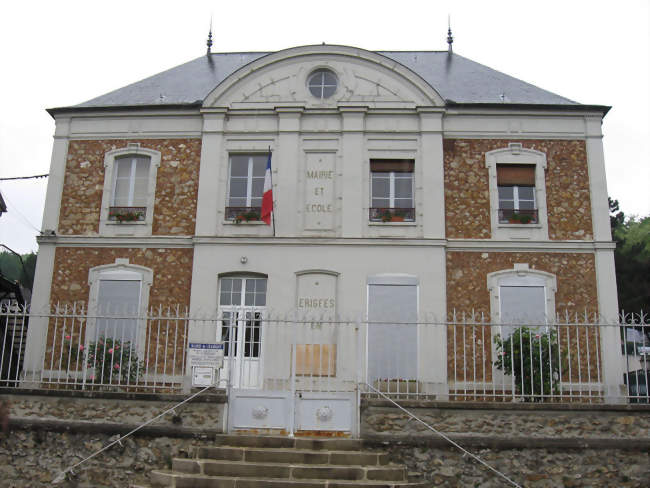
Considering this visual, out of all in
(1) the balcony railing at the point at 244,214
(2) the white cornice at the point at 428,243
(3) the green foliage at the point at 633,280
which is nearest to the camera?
(2) the white cornice at the point at 428,243

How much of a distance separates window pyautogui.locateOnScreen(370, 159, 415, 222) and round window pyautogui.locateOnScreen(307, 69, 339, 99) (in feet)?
5.63

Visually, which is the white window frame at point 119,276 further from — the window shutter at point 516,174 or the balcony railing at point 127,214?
the window shutter at point 516,174

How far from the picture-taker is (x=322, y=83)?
1359cm

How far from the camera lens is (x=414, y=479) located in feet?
25.1

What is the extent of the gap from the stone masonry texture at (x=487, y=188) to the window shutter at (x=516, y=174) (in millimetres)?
299

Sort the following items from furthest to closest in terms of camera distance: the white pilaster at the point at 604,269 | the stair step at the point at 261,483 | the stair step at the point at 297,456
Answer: the white pilaster at the point at 604,269
the stair step at the point at 297,456
the stair step at the point at 261,483

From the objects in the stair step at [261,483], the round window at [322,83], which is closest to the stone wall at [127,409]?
the stair step at [261,483]

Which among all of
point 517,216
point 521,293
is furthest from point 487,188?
point 521,293

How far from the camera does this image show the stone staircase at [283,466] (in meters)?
7.13

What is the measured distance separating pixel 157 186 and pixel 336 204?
3.61 m

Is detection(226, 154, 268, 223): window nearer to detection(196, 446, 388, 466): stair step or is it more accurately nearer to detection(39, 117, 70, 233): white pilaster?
detection(39, 117, 70, 233): white pilaster

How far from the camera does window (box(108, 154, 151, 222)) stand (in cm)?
1323

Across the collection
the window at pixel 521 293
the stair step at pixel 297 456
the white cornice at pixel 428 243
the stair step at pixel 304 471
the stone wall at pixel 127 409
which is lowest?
the stair step at pixel 304 471

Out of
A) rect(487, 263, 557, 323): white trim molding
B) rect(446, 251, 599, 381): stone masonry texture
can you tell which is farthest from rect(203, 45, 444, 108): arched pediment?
rect(487, 263, 557, 323): white trim molding
